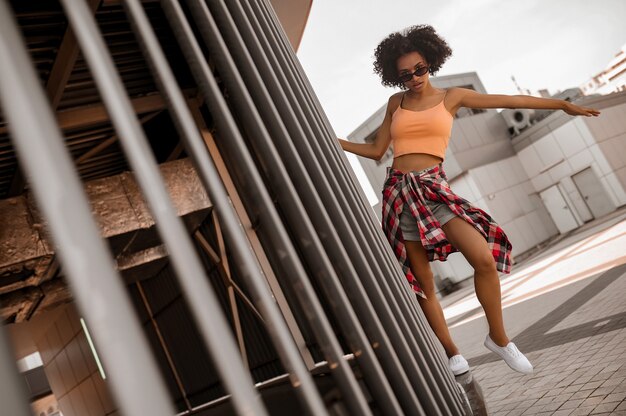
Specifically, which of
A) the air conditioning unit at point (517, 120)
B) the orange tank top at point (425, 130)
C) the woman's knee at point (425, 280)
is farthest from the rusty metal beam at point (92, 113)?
the air conditioning unit at point (517, 120)

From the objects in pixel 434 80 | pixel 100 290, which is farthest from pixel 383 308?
pixel 434 80

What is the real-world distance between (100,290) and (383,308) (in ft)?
3.77

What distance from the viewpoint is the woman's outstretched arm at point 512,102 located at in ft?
8.11

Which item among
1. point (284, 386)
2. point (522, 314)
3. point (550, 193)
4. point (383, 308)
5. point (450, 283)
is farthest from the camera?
point (550, 193)

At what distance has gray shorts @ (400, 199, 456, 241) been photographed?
8.17 ft

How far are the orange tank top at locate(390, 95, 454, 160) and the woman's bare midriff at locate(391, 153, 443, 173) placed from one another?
3 centimetres

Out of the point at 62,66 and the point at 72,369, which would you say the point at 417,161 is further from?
the point at 72,369

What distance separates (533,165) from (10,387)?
24.3 m

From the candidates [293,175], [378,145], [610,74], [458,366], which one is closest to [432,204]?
[378,145]

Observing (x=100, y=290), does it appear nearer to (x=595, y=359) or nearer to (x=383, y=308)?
(x=383, y=308)

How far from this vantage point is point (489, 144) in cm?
2236

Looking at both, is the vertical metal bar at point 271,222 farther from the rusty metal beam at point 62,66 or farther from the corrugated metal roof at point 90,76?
Result: the rusty metal beam at point 62,66

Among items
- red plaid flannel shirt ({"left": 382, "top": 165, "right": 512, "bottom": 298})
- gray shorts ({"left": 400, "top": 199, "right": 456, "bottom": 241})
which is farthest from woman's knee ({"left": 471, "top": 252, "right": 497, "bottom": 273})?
gray shorts ({"left": 400, "top": 199, "right": 456, "bottom": 241})

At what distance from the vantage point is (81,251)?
705 mm
